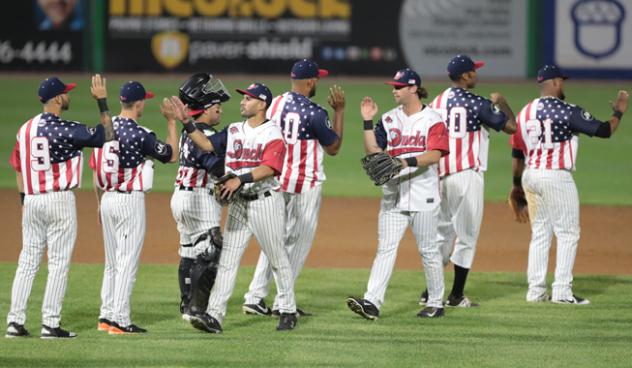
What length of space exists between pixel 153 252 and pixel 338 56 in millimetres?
14078

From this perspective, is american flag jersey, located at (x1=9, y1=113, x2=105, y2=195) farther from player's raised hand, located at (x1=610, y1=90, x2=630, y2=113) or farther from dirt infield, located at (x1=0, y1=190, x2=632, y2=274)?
player's raised hand, located at (x1=610, y1=90, x2=630, y2=113)

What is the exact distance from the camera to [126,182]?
8.68 metres

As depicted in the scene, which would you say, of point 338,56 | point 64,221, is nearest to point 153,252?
point 64,221

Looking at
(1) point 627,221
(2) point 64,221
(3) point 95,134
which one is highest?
(3) point 95,134

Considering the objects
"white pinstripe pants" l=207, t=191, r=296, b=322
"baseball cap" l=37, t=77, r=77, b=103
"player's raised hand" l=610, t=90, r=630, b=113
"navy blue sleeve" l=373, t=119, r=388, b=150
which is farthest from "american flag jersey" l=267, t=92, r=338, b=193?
"player's raised hand" l=610, t=90, r=630, b=113

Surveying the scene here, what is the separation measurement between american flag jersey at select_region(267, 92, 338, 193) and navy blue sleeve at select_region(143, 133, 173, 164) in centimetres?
109

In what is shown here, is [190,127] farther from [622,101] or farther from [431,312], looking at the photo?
[622,101]

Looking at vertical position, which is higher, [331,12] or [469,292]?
[331,12]

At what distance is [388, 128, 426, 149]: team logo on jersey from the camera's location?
922 centimetres

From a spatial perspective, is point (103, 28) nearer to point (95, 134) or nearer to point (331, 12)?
point (331, 12)

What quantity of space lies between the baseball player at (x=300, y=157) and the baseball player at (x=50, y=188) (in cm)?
161

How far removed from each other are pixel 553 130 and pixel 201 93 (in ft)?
9.88

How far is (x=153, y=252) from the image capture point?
12.5 metres

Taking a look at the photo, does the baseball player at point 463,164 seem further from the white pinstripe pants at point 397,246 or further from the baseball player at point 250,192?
the baseball player at point 250,192
